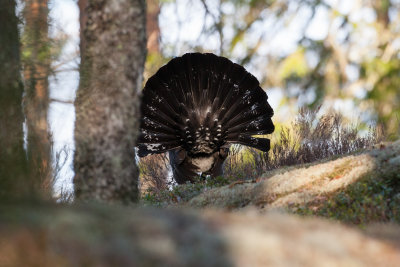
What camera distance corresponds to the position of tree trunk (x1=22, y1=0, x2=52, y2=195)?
4.87 m

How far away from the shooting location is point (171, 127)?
9.92 m

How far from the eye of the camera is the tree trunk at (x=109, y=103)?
4113 millimetres

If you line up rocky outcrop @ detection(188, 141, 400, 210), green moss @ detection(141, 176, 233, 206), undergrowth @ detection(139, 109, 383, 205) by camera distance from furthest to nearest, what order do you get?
undergrowth @ detection(139, 109, 383, 205) < green moss @ detection(141, 176, 233, 206) < rocky outcrop @ detection(188, 141, 400, 210)

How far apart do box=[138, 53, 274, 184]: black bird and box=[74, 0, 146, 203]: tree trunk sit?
4.96 m

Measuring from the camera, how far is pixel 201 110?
32.2ft

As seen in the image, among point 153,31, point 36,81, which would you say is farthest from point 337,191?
point 153,31

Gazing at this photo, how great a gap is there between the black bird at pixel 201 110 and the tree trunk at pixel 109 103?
195 inches

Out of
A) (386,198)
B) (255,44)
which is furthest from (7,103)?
(255,44)

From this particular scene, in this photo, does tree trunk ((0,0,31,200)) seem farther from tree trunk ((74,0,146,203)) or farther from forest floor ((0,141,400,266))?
forest floor ((0,141,400,266))

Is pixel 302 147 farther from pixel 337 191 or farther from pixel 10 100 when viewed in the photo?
pixel 10 100

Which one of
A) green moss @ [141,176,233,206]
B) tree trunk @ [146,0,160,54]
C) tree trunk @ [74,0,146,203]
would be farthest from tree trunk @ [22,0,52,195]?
tree trunk @ [146,0,160,54]

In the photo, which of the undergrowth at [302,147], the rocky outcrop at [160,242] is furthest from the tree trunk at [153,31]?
the rocky outcrop at [160,242]

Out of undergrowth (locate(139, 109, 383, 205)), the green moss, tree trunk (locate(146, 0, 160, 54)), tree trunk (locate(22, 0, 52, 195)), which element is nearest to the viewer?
tree trunk (locate(22, 0, 52, 195))

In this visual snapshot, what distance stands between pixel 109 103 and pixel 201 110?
5731mm
